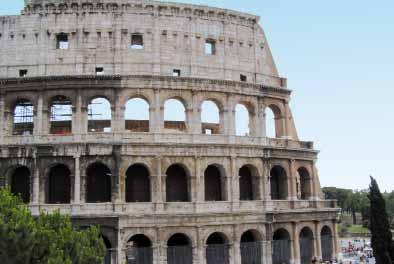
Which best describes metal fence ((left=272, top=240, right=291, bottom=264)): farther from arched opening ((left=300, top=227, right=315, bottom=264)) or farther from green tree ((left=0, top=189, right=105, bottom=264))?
green tree ((left=0, top=189, right=105, bottom=264))

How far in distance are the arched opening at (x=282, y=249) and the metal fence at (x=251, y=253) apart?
922 millimetres

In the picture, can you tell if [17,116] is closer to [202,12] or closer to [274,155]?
[202,12]

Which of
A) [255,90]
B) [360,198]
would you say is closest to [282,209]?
[255,90]

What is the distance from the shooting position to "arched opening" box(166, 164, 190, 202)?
88.1 feet

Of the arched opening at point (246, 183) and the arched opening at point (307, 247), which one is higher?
the arched opening at point (246, 183)

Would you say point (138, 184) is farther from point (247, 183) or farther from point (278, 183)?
point (278, 183)

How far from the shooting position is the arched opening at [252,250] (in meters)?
26.8

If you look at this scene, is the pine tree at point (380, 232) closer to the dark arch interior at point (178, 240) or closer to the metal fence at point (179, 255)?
the metal fence at point (179, 255)

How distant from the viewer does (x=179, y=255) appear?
25203 millimetres

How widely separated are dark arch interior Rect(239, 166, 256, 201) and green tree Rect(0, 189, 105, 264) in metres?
13.1

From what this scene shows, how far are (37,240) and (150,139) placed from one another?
10896 mm

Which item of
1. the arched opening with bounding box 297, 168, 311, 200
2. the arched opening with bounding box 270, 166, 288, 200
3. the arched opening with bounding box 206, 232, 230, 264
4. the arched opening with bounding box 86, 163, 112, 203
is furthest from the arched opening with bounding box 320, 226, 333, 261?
the arched opening with bounding box 86, 163, 112, 203

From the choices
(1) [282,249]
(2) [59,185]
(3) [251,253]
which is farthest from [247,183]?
(2) [59,185]

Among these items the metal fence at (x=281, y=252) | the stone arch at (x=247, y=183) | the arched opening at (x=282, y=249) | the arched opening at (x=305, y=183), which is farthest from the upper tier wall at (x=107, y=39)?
the metal fence at (x=281, y=252)
